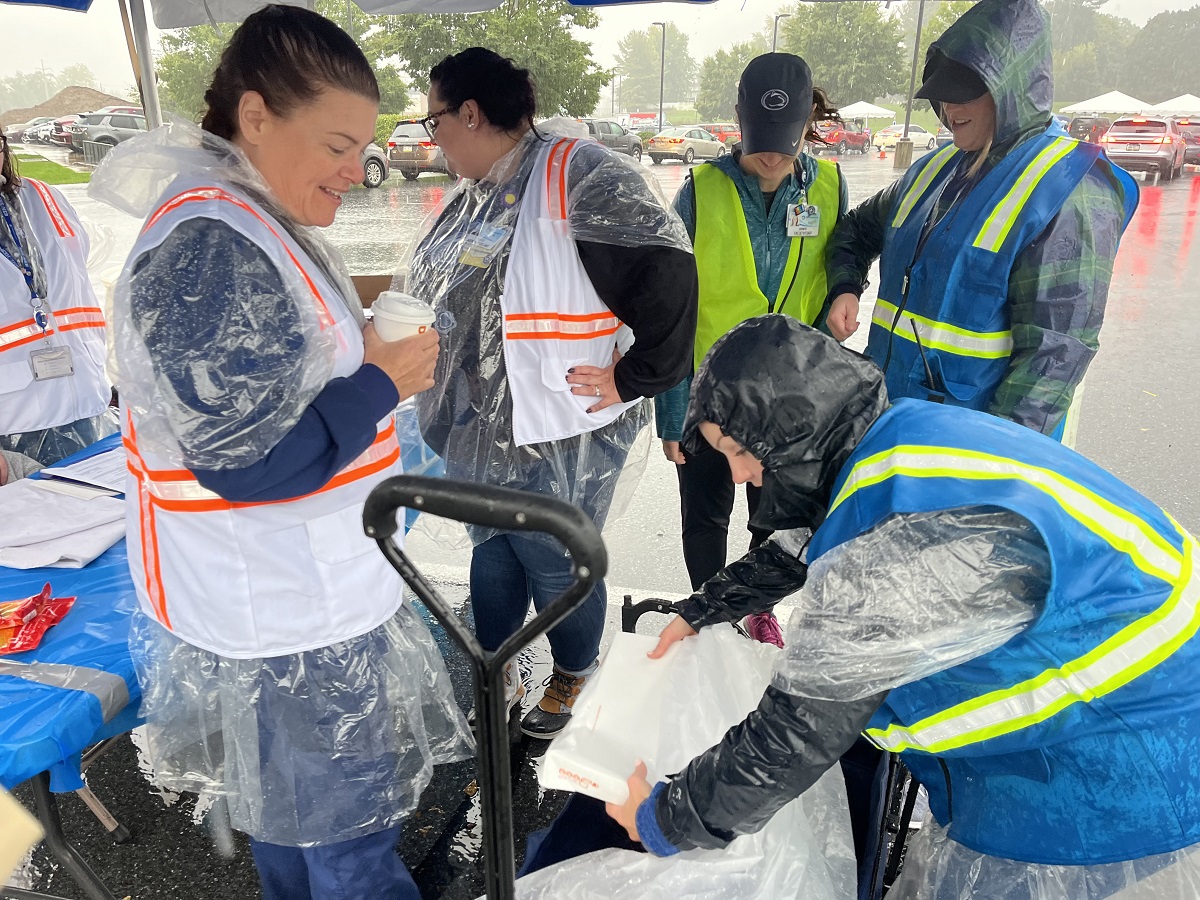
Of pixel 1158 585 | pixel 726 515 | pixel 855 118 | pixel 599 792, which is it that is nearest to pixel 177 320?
pixel 599 792

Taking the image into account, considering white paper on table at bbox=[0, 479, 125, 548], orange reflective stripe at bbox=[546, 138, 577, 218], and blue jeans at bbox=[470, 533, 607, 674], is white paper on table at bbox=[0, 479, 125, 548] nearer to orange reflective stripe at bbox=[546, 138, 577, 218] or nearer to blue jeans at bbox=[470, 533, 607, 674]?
blue jeans at bbox=[470, 533, 607, 674]

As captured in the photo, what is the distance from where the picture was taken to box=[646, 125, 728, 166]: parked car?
18.2m

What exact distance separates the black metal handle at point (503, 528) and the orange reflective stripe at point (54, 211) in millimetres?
2091

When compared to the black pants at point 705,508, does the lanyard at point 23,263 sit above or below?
above

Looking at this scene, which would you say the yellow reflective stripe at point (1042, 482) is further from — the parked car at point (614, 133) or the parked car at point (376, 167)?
the parked car at point (614, 133)

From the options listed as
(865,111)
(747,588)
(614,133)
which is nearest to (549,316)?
(747,588)

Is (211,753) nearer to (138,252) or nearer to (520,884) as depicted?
(520,884)

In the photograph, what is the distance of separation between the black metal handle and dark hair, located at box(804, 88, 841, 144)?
1860 mm

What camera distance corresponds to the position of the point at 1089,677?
93cm

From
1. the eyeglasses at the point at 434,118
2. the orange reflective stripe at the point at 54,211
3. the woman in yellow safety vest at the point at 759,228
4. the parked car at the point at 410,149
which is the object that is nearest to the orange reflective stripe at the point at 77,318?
the orange reflective stripe at the point at 54,211


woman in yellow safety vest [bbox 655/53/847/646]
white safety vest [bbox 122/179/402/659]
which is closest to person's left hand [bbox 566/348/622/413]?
woman in yellow safety vest [bbox 655/53/847/646]

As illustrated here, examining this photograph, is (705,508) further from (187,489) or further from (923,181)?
(187,489)

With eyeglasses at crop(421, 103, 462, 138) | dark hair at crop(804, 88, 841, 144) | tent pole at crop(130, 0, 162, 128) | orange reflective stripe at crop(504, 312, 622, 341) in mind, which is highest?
tent pole at crop(130, 0, 162, 128)

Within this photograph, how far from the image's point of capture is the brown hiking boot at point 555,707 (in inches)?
84.0
